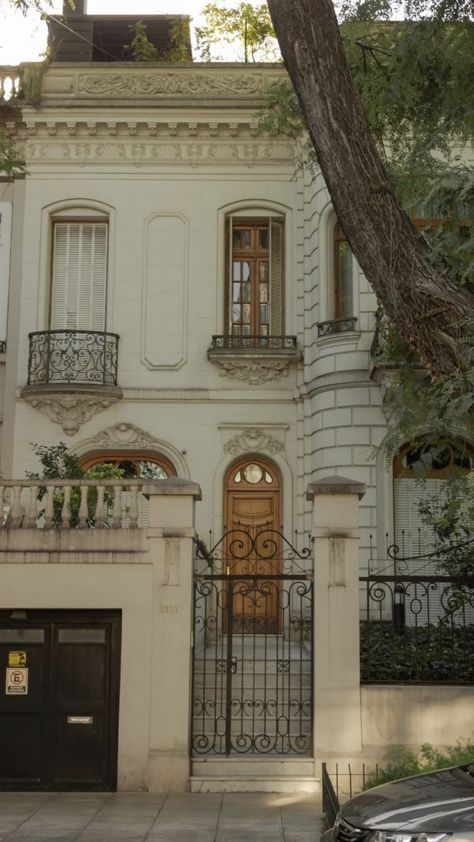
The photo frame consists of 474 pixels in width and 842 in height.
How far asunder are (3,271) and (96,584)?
9160 millimetres

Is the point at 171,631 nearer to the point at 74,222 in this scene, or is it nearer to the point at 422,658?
the point at 422,658

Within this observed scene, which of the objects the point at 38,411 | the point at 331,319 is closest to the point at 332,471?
the point at 331,319

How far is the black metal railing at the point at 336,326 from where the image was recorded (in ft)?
56.9

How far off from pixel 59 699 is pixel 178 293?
30.4ft

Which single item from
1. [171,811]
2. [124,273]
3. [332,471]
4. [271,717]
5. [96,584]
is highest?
[124,273]

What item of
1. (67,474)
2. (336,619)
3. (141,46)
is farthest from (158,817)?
(141,46)

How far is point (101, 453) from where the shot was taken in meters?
18.4

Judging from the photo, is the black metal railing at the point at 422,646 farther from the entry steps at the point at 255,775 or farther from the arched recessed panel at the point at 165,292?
the arched recessed panel at the point at 165,292

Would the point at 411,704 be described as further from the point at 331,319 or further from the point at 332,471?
the point at 331,319

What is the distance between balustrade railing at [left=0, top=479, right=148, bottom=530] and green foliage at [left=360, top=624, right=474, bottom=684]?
318cm

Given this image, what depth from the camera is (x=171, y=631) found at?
11430mm

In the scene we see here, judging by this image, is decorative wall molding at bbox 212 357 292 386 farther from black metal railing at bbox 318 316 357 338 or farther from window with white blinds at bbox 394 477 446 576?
window with white blinds at bbox 394 477 446 576

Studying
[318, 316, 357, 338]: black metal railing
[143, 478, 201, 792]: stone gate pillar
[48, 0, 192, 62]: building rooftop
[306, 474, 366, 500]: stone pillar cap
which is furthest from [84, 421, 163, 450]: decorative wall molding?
[48, 0, 192, 62]: building rooftop

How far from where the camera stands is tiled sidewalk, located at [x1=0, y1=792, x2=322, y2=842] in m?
9.16
